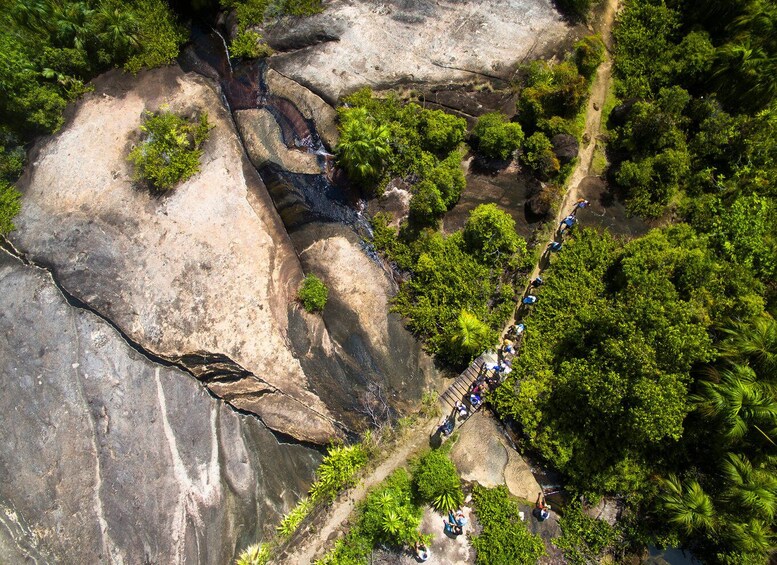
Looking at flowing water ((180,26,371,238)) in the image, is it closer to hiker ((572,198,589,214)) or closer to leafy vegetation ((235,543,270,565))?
hiker ((572,198,589,214))

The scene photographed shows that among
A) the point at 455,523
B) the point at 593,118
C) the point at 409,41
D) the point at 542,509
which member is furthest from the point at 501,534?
the point at 409,41

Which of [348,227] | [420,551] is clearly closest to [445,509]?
[420,551]

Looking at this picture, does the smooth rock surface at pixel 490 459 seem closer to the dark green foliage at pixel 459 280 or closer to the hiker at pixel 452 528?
the hiker at pixel 452 528

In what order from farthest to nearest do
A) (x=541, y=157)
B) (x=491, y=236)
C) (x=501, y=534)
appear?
1. (x=541, y=157)
2. (x=491, y=236)
3. (x=501, y=534)

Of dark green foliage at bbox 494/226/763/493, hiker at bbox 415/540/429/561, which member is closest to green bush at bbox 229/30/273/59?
dark green foliage at bbox 494/226/763/493

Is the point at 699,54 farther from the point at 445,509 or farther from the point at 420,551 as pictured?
the point at 420,551

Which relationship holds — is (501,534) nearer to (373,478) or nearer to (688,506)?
(373,478)
